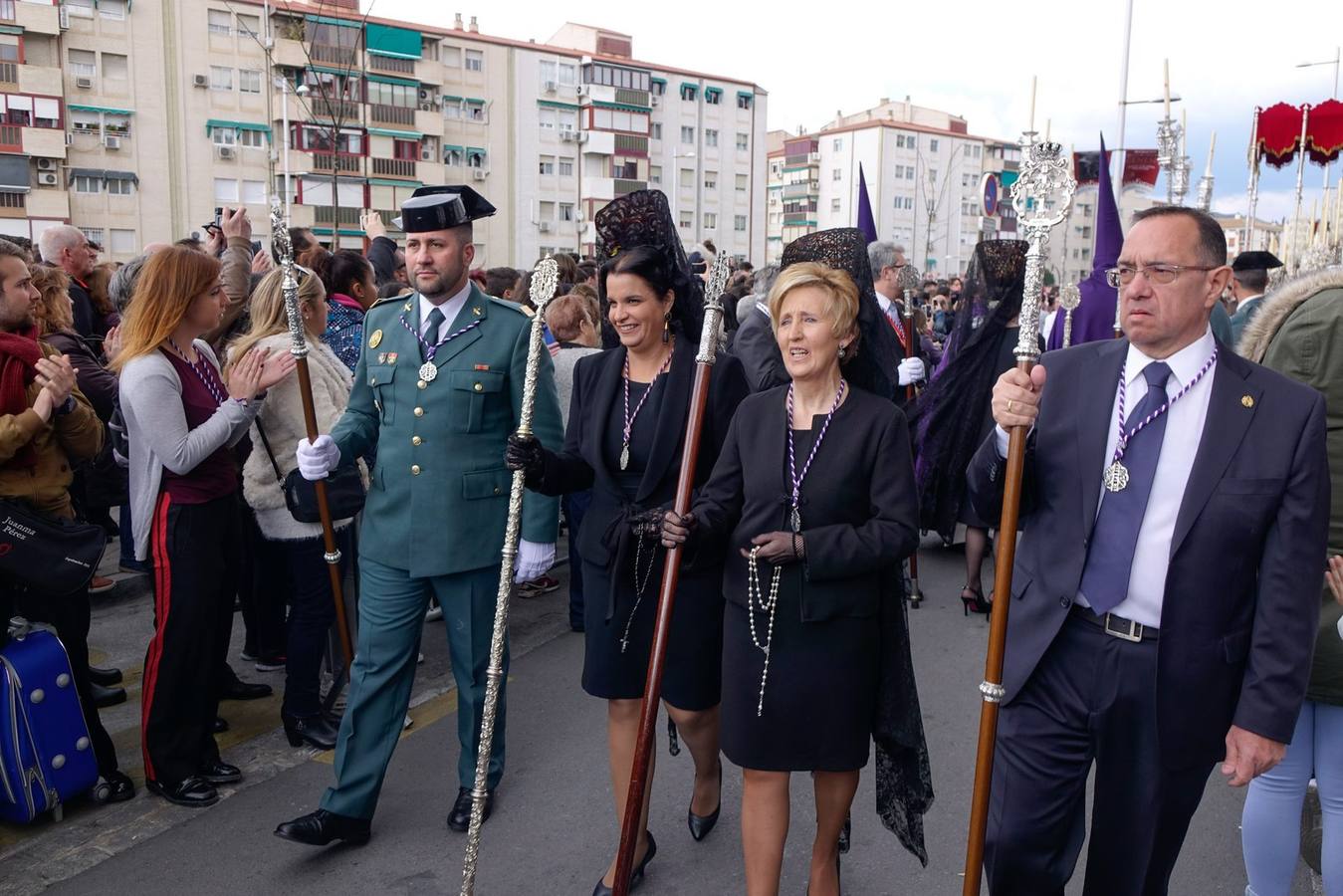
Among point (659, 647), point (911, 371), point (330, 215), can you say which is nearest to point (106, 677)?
point (659, 647)

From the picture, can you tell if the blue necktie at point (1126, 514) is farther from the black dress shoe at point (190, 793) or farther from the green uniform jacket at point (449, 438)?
the black dress shoe at point (190, 793)

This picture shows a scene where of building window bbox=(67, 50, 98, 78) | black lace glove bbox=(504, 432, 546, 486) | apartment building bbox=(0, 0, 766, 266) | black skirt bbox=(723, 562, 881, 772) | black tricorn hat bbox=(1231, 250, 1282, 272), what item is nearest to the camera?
black skirt bbox=(723, 562, 881, 772)

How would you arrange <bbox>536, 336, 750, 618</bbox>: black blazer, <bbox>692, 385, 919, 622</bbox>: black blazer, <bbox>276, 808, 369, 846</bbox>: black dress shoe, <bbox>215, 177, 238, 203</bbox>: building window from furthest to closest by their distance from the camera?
<bbox>215, 177, 238, 203</bbox>: building window
<bbox>276, 808, 369, 846</bbox>: black dress shoe
<bbox>536, 336, 750, 618</bbox>: black blazer
<bbox>692, 385, 919, 622</bbox>: black blazer

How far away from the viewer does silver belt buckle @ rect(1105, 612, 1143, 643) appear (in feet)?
8.57

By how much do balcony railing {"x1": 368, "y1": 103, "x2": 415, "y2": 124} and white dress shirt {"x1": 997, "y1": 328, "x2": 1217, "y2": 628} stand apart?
164 ft

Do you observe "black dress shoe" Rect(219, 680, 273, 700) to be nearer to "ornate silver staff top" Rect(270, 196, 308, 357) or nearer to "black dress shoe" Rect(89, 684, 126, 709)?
"black dress shoe" Rect(89, 684, 126, 709)

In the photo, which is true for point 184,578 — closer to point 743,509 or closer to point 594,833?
point 594,833

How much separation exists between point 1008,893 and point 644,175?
197ft

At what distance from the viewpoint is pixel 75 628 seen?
166 inches

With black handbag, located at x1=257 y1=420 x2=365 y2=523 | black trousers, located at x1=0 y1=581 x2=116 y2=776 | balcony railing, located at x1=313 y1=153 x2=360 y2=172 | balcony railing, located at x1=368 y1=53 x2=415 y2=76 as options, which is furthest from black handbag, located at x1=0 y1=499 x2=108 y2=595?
balcony railing, located at x1=368 y1=53 x2=415 y2=76

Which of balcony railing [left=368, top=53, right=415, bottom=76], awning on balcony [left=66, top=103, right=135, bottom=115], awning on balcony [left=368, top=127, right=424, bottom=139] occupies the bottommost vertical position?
awning on balcony [left=66, top=103, right=135, bottom=115]

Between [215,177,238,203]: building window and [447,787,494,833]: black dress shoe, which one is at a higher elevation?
[215,177,238,203]: building window

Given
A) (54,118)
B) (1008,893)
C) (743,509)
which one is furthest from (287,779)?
(54,118)

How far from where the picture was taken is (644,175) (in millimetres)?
60281
